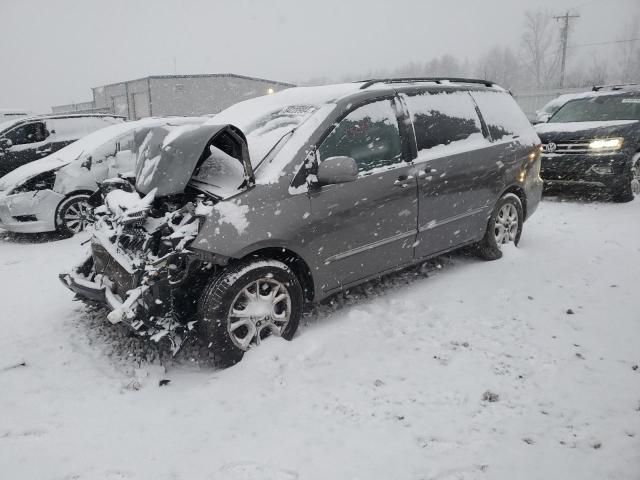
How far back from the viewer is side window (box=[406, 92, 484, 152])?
409 cm

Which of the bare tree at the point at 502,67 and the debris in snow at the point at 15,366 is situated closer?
the debris in snow at the point at 15,366

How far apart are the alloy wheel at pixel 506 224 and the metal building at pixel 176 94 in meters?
22.0

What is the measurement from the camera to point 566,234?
5988 mm

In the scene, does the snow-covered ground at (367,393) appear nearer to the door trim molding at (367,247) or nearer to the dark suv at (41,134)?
the door trim molding at (367,247)

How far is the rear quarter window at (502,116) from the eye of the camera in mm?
4777

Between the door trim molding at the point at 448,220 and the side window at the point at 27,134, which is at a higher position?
the side window at the point at 27,134

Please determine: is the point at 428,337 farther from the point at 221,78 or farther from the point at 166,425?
the point at 221,78

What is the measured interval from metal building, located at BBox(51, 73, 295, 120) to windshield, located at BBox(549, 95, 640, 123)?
754 inches

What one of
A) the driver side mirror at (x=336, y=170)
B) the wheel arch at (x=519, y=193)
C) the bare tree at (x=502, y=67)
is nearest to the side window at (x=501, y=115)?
the wheel arch at (x=519, y=193)

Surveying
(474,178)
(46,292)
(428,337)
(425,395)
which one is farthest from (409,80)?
(46,292)

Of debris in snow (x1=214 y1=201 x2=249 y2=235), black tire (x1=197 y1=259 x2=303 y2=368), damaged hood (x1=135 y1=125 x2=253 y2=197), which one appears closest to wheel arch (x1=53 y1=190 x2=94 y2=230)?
damaged hood (x1=135 y1=125 x2=253 y2=197)

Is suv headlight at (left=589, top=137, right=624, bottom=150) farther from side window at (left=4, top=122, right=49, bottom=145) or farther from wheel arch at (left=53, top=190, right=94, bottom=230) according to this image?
side window at (left=4, top=122, right=49, bottom=145)

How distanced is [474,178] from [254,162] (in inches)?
88.3

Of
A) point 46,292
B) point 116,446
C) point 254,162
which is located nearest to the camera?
point 116,446
